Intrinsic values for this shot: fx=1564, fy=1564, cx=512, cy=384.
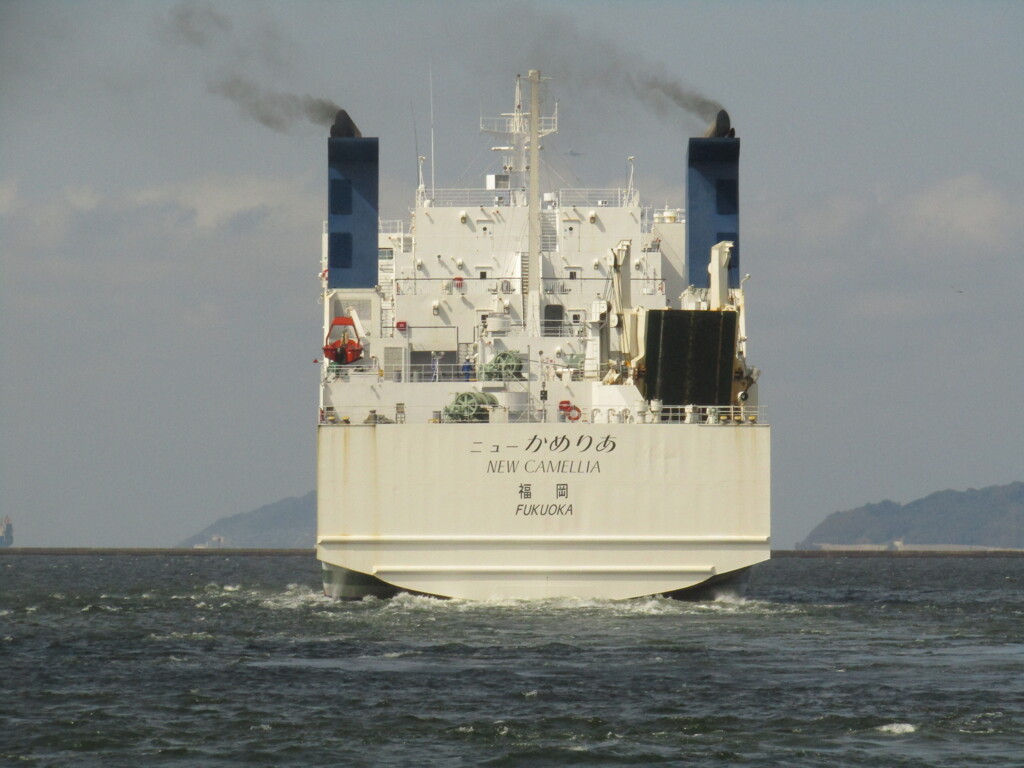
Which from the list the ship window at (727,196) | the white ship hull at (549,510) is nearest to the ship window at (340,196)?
the ship window at (727,196)

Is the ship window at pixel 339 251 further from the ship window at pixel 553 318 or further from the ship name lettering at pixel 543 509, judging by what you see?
the ship name lettering at pixel 543 509

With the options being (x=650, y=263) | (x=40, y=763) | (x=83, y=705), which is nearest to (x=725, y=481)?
(x=650, y=263)

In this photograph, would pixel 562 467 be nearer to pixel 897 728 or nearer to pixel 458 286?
pixel 458 286

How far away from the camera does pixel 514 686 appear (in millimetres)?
20922

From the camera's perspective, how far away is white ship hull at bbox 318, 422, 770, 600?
29.2m

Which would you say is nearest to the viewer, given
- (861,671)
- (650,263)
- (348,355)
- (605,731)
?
(605,731)

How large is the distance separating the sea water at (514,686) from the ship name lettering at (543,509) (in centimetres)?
164

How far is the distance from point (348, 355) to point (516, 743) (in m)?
17.3

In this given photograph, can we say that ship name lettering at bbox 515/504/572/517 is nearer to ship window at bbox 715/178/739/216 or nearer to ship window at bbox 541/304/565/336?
ship window at bbox 541/304/565/336

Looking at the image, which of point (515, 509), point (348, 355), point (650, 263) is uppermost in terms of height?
point (650, 263)

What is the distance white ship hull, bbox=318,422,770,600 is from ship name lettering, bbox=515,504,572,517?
2 centimetres

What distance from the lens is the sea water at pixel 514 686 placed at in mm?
17172

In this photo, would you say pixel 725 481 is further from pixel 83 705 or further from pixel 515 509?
pixel 83 705

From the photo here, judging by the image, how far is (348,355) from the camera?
3378 cm
